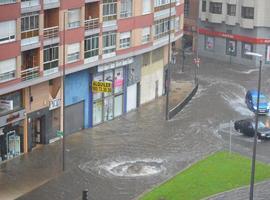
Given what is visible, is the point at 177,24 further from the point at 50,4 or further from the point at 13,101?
the point at 13,101

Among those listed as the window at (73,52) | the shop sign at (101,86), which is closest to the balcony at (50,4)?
the window at (73,52)

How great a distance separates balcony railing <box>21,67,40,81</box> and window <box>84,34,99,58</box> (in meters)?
6.81

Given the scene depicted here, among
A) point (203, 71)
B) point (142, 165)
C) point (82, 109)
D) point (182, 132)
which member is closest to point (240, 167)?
point (142, 165)

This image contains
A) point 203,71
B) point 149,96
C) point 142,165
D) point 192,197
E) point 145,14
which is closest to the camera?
point 192,197

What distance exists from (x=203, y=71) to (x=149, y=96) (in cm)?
2024

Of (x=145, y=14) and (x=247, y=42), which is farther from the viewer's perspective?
(x=247, y=42)

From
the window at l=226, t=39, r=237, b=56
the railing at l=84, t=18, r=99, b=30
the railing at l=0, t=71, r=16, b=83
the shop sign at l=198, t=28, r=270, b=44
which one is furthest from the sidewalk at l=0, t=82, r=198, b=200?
the window at l=226, t=39, r=237, b=56

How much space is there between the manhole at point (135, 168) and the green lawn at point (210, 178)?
7.27 ft

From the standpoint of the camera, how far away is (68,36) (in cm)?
5541

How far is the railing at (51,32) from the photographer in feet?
174

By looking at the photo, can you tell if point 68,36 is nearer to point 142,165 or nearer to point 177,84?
point 142,165

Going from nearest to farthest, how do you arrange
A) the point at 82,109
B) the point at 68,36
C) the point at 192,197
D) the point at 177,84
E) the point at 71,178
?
the point at 192,197 < the point at 71,178 < the point at 68,36 < the point at 82,109 < the point at 177,84

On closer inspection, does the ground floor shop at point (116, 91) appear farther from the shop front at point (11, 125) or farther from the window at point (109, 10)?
the shop front at point (11, 125)

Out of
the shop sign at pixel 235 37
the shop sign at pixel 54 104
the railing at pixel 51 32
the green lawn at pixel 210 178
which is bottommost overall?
the green lawn at pixel 210 178
